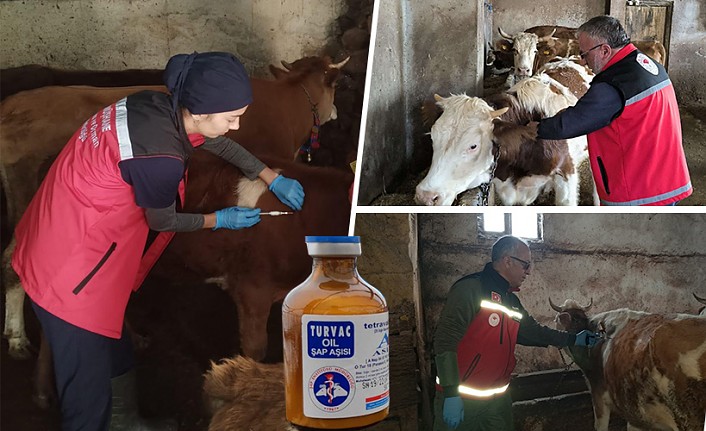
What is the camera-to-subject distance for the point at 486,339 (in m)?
1.26

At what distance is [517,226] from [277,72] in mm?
727

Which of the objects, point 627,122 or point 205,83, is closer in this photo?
point 205,83

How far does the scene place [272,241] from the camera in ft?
Answer: 4.13

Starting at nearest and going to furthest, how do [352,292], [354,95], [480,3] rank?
1. [352,292]
2. [354,95]
3. [480,3]

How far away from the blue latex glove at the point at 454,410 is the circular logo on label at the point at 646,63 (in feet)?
3.15

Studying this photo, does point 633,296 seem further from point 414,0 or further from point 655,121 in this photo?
point 414,0

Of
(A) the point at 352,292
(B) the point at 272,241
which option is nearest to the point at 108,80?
(B) the point at 272,241

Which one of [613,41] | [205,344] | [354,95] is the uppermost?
[613,41]

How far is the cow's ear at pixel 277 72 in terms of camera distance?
50.4 inches

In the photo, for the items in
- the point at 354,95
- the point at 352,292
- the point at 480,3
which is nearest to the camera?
the point at 352,292

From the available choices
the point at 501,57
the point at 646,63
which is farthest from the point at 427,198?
the point at 646,63

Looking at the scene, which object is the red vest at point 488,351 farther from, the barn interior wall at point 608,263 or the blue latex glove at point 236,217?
the blue latex glove at point 236,217

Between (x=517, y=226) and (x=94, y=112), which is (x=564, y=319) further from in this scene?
(x=94, y=112)

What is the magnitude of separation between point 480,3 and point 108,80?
1019mm
